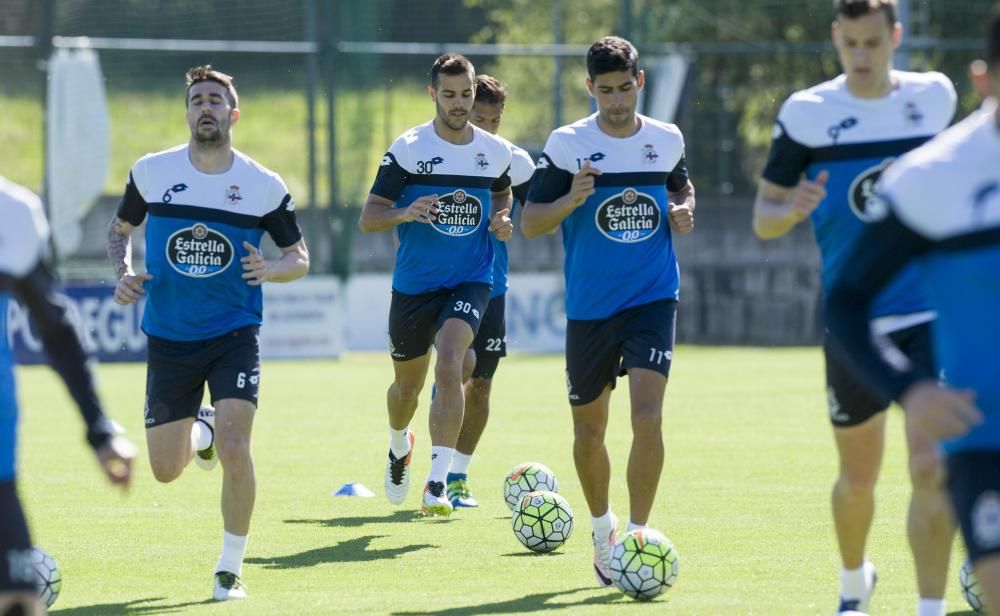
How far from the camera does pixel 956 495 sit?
4148 mm

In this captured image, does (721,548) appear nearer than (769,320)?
Yes

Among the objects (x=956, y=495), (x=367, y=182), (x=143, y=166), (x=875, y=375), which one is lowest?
(x=956, y=495)

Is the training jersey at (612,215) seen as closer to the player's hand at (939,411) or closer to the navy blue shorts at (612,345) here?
the navy blue shorts at (612,345)

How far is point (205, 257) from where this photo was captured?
8.01m

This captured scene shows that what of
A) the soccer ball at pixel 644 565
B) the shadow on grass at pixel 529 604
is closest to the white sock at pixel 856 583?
the soccer ball at pixel 644 565

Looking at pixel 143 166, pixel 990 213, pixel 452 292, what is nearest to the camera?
pixel 990 213

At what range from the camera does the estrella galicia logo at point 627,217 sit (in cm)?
805

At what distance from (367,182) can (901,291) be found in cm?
2015

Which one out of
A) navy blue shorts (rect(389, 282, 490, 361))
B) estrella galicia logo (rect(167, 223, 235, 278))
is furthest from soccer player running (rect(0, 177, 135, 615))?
navy blue shorts (rect(389, 282, 490, 361))

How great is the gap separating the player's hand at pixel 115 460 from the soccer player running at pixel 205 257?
3.06 m

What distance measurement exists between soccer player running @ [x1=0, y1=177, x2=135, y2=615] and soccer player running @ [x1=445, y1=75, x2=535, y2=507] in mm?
6256

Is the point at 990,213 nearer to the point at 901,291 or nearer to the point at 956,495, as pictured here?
the point at 956,495

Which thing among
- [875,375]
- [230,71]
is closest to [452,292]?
[875,375]

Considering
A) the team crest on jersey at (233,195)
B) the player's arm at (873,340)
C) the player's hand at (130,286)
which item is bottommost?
the player's arm at (873,340)
